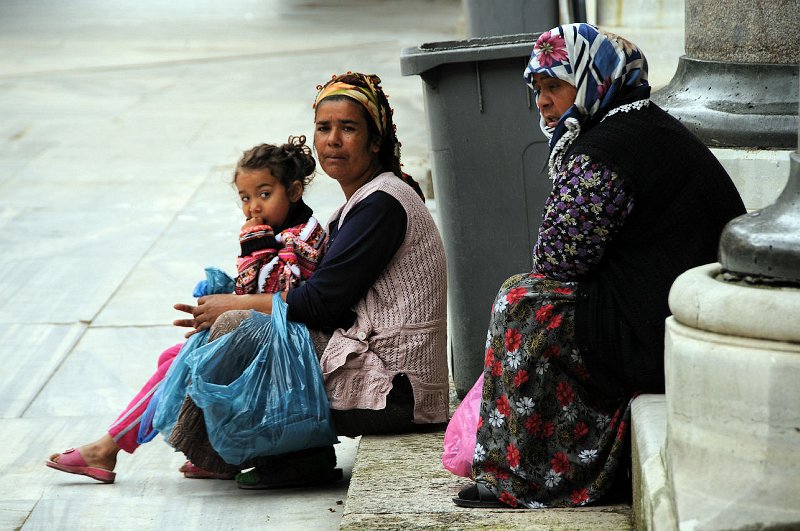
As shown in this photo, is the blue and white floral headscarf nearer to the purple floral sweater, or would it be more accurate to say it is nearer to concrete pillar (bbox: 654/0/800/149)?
the purple floral sweater

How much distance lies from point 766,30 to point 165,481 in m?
2.82

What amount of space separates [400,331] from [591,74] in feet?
3.66

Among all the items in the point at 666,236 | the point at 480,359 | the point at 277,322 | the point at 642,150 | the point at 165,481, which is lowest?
the point at 165,481

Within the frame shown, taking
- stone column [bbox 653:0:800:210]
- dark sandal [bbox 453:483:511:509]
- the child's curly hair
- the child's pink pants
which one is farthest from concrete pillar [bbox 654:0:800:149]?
the child's pink pants

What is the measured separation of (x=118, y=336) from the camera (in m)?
6.12

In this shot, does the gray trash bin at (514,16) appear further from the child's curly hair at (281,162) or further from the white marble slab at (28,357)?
the white marble slab at (28,357)

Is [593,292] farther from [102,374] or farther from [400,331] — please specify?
[102,374]

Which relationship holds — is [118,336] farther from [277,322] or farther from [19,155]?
[19,155]

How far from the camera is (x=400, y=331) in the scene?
3895mm

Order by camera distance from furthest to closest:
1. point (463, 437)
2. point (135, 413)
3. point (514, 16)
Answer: point (514, 16) → point (135, 413) → point (463, 437)

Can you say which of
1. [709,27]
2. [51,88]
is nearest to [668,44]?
[709,27]

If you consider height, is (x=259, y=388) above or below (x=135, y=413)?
above

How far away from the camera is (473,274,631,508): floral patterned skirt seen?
3098 mm

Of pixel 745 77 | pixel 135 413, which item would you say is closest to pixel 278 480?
pixel 135 413
